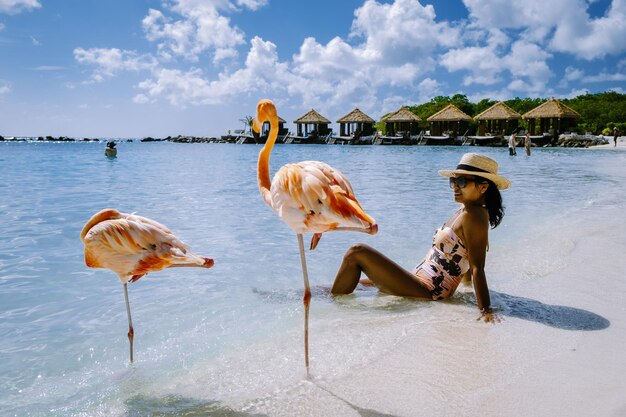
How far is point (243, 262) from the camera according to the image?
20.5 ft

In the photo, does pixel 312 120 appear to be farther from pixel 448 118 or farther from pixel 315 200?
pixel 315 200

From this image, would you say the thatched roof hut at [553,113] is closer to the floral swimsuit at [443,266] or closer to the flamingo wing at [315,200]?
the floral swimsuit at [443,266]

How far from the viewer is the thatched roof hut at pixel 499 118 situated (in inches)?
1821

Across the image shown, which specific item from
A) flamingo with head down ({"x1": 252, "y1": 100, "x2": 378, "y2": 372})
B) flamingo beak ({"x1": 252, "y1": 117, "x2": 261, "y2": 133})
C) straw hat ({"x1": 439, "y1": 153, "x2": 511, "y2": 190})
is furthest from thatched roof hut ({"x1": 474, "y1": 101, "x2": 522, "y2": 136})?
flamingo with head down ({"x1": 252, "y1": 100, "x2": 378, "y2": 372})

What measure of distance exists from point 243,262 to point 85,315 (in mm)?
2245

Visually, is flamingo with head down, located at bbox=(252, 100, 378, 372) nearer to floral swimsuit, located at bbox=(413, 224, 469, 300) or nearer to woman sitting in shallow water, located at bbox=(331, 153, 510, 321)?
woman sitting in shallow water, located at bbox=(331, 153, 510, 321)

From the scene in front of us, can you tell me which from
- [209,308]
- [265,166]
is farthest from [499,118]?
[265,166]

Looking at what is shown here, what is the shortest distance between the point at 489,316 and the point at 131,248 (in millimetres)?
2685

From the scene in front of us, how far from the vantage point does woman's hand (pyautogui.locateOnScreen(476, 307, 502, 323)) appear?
3639 mm

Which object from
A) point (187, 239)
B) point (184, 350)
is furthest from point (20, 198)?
point (184, 350)

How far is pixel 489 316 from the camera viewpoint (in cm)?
367

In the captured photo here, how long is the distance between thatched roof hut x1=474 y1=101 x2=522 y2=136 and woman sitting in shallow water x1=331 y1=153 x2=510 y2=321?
1814 inches

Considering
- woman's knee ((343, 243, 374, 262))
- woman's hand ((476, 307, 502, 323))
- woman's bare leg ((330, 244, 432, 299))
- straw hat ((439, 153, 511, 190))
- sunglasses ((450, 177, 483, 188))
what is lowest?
woman's hand ((476, 307, 502, 323))

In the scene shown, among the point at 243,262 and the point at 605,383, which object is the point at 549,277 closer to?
the point at 605,383
